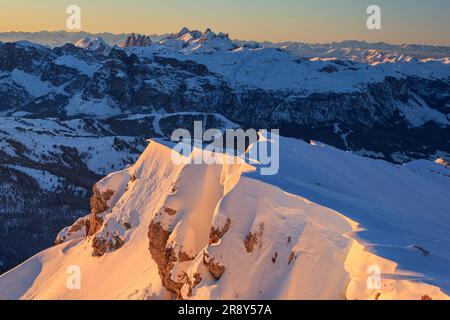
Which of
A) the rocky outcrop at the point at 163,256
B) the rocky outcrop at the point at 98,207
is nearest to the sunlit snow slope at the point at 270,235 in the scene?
the rocky outcrop at the point at 163,256

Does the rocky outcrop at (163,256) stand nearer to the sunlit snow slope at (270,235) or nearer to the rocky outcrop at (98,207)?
the sunlit snow slope at (270,235)

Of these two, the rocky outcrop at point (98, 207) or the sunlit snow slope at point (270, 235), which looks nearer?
the sunlit snow slope at point (270, 235)

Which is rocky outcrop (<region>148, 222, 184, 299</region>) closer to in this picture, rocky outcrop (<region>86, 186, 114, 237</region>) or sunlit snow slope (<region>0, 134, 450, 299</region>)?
sunlit snow slope (<region>0, 134, 450, 299</region>)

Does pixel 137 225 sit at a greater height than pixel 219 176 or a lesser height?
lesser

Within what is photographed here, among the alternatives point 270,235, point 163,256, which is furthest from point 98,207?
point 270,235

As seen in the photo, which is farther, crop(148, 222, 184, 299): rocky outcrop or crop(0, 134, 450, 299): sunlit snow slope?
crop(148, 222, 184, 299): rocky outcrop

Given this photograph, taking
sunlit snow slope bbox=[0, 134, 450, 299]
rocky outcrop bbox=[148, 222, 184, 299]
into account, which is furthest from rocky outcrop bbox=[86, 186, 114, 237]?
rocky outcrop bbox=[148, 222, 184, 299]

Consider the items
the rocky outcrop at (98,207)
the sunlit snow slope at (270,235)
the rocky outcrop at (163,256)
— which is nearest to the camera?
the sunlit snow slope at (270,235)
